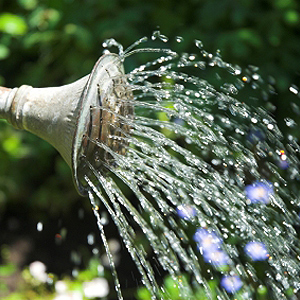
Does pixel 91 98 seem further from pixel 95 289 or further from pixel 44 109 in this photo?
pixel 95 289

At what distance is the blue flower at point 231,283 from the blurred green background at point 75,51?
105cm

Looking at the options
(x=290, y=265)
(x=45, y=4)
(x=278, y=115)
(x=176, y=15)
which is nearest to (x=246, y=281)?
(x=290, y=265)

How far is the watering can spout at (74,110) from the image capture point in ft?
4.23

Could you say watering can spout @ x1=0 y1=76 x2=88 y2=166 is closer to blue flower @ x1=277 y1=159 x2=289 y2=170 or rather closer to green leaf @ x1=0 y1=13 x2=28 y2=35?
blue flower @ x1=277 y1=159 x2=289 y2=170

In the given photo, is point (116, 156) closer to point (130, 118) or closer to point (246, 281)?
point (130, 118)

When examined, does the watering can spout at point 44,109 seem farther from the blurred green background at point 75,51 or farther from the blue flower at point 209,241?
the blurred green background at point 75,51

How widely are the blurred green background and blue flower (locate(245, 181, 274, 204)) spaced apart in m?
0.75

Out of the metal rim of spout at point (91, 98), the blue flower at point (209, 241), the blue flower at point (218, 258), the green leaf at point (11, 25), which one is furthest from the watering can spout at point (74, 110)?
the green leaf at point (11, 25)

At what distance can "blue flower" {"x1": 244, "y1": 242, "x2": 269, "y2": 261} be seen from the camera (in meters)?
2.02

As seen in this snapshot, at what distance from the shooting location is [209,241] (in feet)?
6.92

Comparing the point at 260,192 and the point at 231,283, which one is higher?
the point at 260,192

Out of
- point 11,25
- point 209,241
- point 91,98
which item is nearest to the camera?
point 91,98

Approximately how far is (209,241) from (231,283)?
8.0 inches

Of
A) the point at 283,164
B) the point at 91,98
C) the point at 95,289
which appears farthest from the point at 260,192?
the point at 91,98
